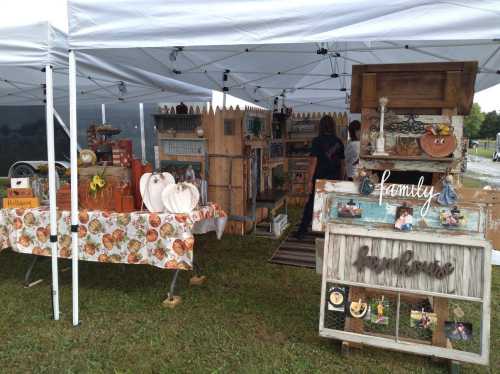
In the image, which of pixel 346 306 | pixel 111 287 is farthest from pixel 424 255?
pixel 111 287

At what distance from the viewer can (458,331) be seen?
2.07m

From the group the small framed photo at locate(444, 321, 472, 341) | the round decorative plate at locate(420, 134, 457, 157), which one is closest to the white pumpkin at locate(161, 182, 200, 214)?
the round decorative plate at locate(420, 134, 457, 157)

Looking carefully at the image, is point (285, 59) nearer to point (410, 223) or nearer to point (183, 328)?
point (410, 223)

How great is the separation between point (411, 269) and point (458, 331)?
400 mm

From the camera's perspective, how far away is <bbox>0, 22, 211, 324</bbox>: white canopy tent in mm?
2469

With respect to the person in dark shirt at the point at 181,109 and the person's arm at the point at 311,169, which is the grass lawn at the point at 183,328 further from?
the person in dark shirt at the point at 181,109

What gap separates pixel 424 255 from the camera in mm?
2104

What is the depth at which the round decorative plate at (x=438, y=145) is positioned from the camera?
2.29 meters

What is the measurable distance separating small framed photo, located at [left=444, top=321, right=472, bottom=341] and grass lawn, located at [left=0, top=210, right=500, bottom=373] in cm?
27

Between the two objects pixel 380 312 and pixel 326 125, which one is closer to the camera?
pixel 380 312

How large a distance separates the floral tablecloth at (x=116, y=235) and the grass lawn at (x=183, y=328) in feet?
1.25

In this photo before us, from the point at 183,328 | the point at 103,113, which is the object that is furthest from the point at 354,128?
the point at 103,113

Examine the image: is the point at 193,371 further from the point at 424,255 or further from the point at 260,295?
the point at 424,255

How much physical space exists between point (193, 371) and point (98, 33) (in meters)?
2.04
